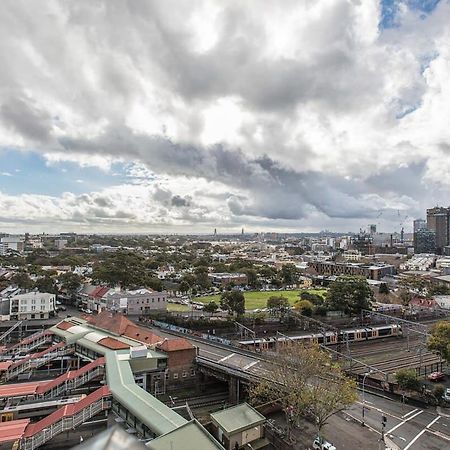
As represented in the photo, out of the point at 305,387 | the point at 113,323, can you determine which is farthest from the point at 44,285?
the point at 305,387

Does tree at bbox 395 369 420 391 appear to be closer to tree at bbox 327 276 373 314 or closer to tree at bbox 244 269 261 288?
tree at bbox 327 276 373 314

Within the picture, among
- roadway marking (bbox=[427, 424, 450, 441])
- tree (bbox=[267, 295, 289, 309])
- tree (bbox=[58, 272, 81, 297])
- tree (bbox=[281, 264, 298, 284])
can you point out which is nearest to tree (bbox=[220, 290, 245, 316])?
tree (bbox=[267, 295, 289, 309])

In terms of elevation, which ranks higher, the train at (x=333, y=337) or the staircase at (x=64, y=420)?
the staircase at (x=64, y=420)

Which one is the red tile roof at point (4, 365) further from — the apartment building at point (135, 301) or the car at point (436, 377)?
the car at point (436, 377)

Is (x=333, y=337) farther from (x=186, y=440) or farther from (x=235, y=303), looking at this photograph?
(x=186, y=440)

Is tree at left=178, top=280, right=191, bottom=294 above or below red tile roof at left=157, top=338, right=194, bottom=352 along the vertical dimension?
below

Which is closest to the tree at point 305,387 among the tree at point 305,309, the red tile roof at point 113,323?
the red tile roof at point 113,323
